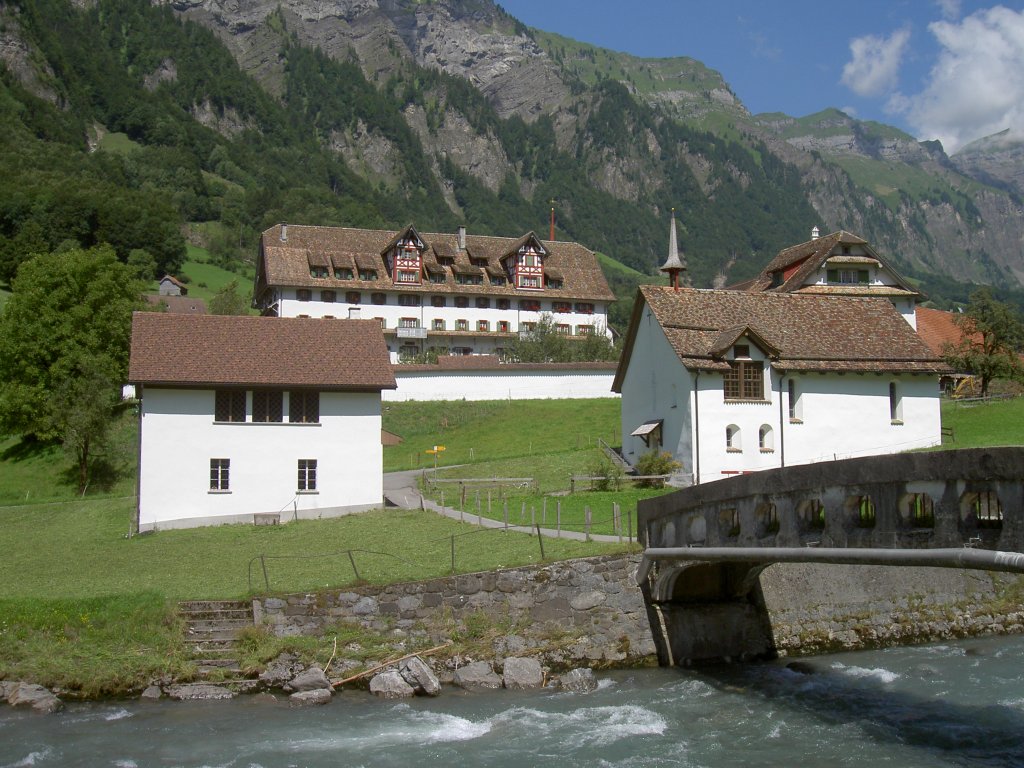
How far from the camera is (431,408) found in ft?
220

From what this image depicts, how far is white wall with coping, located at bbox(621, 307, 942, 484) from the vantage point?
144ft

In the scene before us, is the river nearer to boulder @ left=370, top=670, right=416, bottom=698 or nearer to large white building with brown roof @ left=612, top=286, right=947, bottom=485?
boulder @ left=370, top=670, right=416, bottom=698

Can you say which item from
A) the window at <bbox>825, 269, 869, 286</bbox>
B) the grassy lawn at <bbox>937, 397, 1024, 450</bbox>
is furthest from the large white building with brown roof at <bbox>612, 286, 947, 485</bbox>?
the window at <bbox>825, 269, 869, 286</bbox>

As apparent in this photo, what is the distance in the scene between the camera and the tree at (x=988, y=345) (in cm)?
5959

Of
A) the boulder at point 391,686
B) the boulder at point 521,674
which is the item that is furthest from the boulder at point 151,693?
the boulder at point 521,674

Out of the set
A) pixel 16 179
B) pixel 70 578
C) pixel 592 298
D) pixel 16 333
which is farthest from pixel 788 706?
pixel 16 179

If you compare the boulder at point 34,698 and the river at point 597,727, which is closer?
the river at point 597,727

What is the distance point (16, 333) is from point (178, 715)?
147ft

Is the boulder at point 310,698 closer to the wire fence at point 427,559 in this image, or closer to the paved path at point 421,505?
the wire fence at point 427,559

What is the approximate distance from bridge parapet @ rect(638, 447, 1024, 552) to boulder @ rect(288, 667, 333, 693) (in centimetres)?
896

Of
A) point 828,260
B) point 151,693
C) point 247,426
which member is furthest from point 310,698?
point 828,260

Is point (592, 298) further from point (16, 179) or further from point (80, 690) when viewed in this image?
point (80, 690)

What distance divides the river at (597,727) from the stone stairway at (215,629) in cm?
136

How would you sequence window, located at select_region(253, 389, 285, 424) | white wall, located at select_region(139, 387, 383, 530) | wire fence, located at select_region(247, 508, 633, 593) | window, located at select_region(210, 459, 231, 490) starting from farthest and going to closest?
window, located at select_region(253, 389, 285, 424)
window, located at select_region(210, 459, 231, 490)
white wall, located at select_region(139, 387, 383, 530)
wire fence, located at select_region(247, 508, 633, 593)
